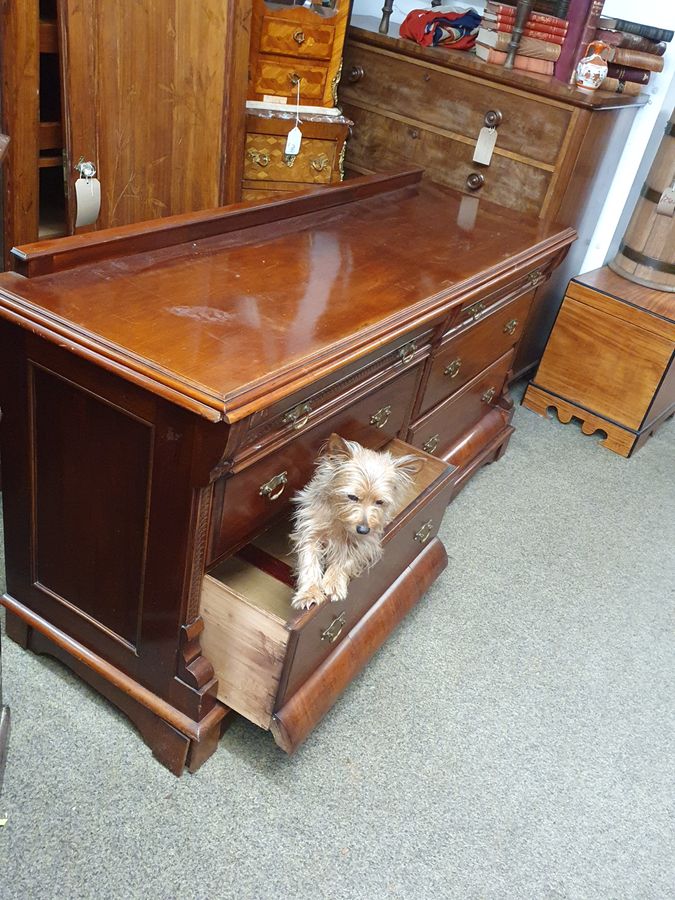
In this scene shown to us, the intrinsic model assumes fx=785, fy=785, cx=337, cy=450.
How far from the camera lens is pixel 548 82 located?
2.79m

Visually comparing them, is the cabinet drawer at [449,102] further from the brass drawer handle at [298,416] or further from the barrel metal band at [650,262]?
the brass drawer handle at [298,416]

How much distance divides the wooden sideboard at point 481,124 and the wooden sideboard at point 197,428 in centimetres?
89

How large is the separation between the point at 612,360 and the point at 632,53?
1.16 meters

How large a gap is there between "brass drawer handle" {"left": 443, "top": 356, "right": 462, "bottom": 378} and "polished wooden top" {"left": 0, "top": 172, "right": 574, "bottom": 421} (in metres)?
0.29

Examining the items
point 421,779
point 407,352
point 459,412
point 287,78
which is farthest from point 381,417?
point 287,78

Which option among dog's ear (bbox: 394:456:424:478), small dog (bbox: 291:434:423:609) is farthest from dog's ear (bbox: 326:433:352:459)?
dog's ear (bbox: 394:456:424:478)

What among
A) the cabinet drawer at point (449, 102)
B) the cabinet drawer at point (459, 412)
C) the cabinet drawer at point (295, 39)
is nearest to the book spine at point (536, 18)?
the cabinet drawer at point (449, 102)

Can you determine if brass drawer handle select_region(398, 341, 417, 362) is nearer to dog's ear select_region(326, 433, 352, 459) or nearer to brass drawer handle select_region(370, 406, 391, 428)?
brass drawer handle select_region(370, 406, 391, 428)

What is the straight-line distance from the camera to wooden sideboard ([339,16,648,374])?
2787 millimetres

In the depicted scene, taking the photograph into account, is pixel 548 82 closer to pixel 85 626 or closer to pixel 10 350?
pixel 10 350

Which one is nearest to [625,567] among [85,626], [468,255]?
[468,255]

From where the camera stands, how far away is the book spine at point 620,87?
2920mm

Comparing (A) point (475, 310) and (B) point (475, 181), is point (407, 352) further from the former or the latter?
(B) point (475, 181)

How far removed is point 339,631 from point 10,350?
0.92 metres
